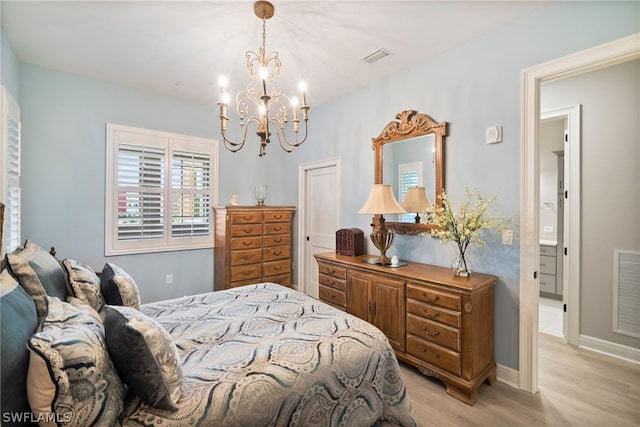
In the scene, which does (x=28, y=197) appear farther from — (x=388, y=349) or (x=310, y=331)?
(x=388, y=349)

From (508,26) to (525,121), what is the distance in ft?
2.69

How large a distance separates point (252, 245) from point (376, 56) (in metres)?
2.83

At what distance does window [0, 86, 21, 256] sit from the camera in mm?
2254

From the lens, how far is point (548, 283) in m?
4.40

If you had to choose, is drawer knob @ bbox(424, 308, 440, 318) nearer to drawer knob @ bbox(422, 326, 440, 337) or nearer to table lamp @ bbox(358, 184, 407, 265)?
drawer knob @ bbox(422, 326, 440, 337)

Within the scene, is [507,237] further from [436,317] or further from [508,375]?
[508,375]

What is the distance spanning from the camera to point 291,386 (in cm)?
132

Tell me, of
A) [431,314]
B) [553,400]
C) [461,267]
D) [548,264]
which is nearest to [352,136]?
[461,267]

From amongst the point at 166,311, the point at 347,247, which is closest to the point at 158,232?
the point at 166,311

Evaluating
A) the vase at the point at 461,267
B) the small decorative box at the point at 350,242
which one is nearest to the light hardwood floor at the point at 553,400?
the vase at the point at 461,267

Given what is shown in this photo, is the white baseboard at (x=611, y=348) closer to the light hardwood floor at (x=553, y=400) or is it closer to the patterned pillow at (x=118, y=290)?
the light hardwood floor at (x=553, y=400)

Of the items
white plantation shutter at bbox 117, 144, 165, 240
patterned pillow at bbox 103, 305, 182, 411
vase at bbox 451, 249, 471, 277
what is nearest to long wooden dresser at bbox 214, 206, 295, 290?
white plantation shutter at bbox 117, 144, 165, 240

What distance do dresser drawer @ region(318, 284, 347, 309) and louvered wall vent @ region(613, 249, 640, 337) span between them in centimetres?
259

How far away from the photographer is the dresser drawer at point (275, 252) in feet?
14.1
